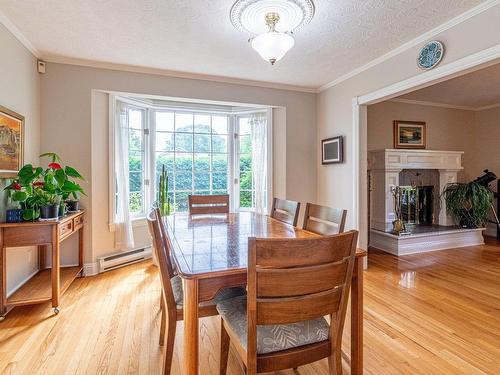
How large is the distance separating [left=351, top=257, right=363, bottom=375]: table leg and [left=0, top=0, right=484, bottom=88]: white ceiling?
1.83 meters

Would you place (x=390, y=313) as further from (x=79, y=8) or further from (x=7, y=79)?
(x=7, y=79)

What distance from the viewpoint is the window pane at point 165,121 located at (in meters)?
3.88

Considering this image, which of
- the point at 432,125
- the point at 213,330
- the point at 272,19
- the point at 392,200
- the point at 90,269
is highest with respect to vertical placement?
the point at 272,19

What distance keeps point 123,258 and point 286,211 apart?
213 cm

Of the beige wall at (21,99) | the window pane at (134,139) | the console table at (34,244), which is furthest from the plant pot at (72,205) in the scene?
the window pane at (134,139)

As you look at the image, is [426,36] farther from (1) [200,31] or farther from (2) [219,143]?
(2) [219,143]

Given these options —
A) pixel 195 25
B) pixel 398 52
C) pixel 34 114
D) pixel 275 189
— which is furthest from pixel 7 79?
pixel 398 52

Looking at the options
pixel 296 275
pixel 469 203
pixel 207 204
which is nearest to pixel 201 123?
pixel 207 204

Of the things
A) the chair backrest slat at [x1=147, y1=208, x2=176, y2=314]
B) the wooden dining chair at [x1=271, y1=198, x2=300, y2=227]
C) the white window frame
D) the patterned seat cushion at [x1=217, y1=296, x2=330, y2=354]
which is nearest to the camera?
the patterned seat cushion at [x1=217, y1=296, x2=330, y2=354]

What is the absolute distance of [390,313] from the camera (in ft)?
7.50

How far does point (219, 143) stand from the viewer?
417 centimetres

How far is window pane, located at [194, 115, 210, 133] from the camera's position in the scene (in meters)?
4.08

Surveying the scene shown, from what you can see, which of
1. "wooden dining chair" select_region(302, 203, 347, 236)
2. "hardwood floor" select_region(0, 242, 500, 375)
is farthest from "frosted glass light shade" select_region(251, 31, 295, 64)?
"hardwood floor" select_region(0, 242, 500, 375)

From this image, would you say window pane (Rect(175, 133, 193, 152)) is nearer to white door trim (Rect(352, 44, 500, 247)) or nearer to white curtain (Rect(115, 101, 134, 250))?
white curtain (Rect(115, 101, 134, 250))
